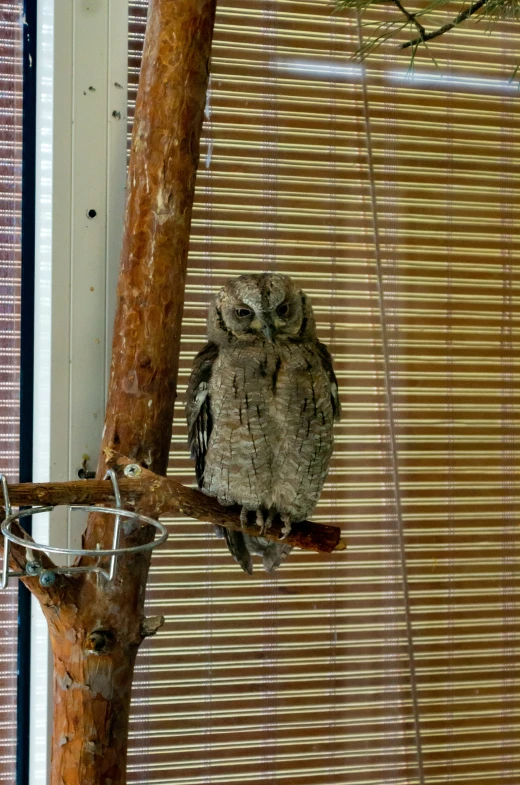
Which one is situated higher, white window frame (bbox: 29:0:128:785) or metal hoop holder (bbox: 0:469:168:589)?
white window frame (bbox: 29:0:128:785)

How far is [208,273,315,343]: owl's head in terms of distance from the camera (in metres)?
1.18

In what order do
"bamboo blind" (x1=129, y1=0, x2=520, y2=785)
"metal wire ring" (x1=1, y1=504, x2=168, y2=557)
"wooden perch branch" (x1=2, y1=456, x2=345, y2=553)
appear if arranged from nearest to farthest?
"metal wire ring" (x1=1, y1=504, x2=168, y2=557)
"wooden perch branch" (x1=2, y1=456, x2=345, y2=553)
"bamboo blind" (x1=129, y1=0, x2=520, y2=785)

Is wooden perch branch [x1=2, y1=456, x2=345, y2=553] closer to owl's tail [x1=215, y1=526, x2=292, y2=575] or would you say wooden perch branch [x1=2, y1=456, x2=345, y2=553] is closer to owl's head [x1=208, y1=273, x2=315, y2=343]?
owl's tail [x1=215, y1=526, x2=292, y2=575]

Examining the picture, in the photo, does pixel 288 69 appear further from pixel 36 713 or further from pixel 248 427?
pixel 36 713

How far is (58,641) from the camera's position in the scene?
1090mm

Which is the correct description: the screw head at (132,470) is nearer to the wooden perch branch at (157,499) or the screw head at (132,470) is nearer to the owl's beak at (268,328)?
the wooden perch branch at (157,499)

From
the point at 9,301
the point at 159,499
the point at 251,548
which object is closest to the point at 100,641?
the point at 159,499

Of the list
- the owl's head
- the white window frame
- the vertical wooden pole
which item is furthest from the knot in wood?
the owl's head

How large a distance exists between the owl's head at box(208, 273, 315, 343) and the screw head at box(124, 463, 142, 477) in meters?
0.35

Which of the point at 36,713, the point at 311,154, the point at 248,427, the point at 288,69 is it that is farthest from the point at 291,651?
the point at 288,69

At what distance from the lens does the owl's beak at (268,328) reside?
1.20 m

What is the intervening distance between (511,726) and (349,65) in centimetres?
160

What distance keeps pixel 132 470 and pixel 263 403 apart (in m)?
0.28

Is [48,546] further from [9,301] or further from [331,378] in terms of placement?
[9,301]
